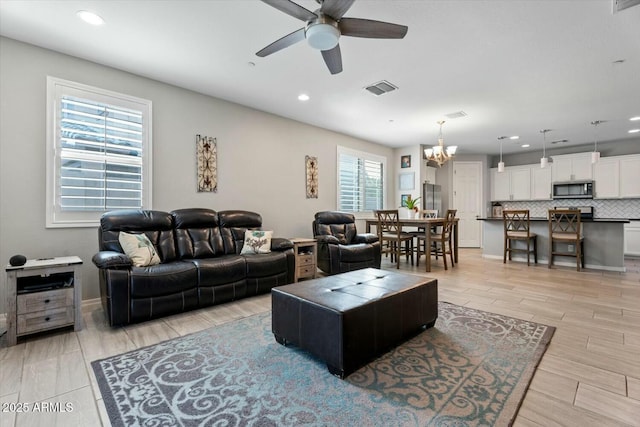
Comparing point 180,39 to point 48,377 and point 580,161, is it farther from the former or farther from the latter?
point 580,161

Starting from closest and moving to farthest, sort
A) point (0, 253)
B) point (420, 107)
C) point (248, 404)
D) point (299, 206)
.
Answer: point (248, 404), point (0, 253), point (420, 107), point (299, 206)

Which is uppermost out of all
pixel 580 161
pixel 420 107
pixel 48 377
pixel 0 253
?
pixel 420 107

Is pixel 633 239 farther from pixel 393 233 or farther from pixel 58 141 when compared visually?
pixel 58 141

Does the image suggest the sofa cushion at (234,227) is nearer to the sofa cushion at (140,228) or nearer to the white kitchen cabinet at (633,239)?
the sofa cushion at (140,228)

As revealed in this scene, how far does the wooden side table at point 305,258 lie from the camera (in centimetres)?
423

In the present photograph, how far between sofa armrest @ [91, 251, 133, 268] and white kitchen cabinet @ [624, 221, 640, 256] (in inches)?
374

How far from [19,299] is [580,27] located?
5227 mm

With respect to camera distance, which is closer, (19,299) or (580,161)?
(19,299)

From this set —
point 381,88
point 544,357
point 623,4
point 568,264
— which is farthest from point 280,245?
point 568,264

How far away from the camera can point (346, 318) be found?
5.86ft

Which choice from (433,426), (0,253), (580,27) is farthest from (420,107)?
(0,253)

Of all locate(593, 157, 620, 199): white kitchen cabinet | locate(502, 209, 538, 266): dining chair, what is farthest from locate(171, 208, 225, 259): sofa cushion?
locate(593, 157, 620, 199): white kitchen cabinet

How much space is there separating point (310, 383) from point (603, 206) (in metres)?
8.73

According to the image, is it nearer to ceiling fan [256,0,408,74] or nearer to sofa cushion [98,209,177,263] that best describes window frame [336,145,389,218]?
sofa cushion [98,209,177,263]
